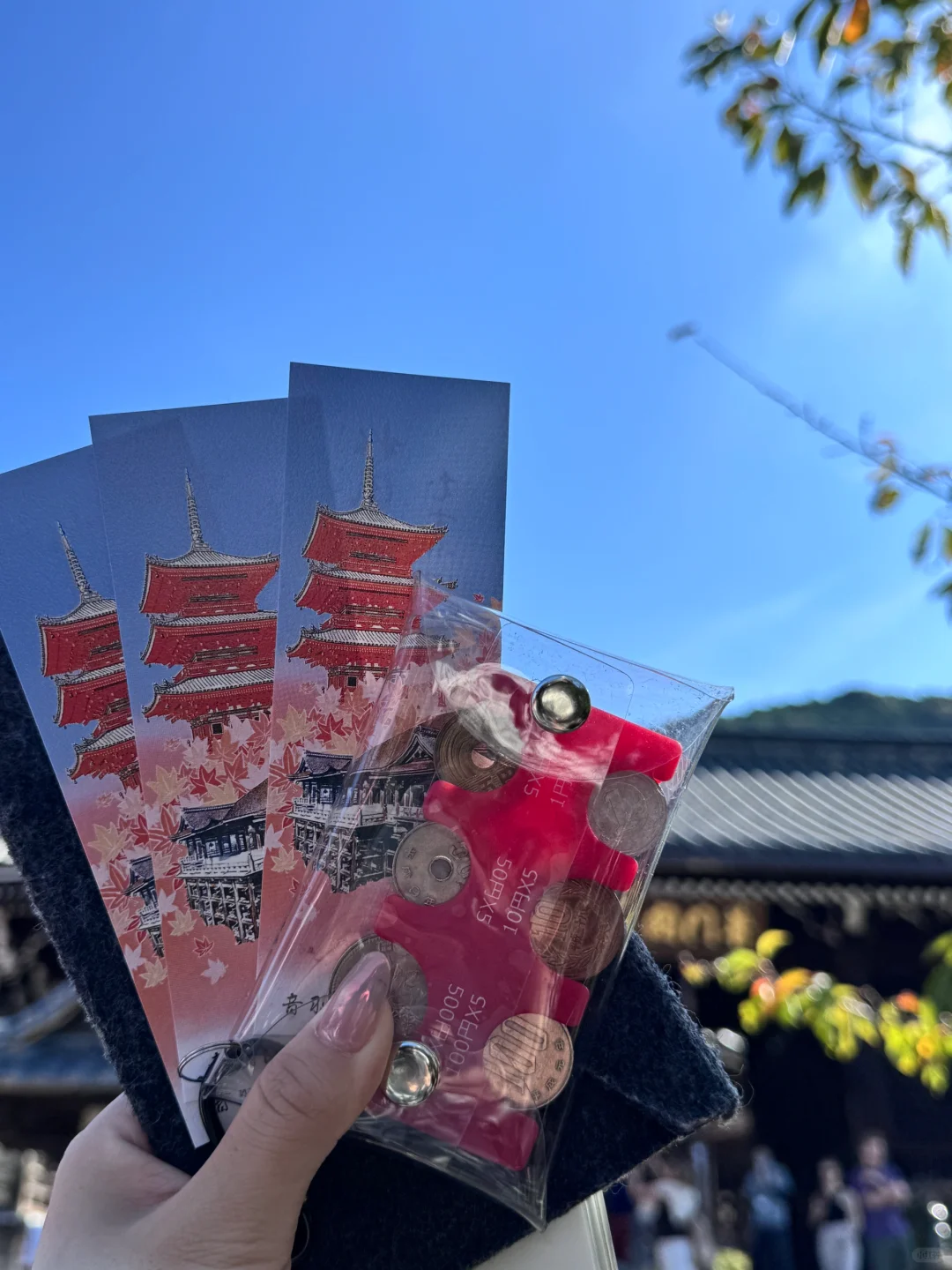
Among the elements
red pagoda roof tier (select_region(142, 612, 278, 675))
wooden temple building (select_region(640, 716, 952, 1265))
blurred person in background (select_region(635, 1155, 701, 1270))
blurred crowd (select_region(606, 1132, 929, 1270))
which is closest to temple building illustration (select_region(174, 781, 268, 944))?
red pagoda roof tier (select_region(142, 612, 278, 675))

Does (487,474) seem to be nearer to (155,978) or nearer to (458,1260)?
(155,978)

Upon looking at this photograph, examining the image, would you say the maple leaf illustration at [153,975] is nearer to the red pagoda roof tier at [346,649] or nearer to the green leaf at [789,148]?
the red pagoda roof tier at [346,649]

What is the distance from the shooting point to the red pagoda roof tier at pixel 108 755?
0.68m

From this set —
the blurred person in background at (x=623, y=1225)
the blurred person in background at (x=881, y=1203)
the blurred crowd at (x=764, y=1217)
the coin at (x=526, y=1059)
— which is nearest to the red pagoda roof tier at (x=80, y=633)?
the coin at (x=526, y=1059)

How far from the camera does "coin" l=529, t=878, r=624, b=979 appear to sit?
61 cm

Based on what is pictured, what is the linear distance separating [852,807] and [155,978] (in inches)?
260

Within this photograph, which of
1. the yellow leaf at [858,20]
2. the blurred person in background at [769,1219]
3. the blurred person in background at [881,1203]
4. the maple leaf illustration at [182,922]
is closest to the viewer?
the maple leaf illustration at [182,922]

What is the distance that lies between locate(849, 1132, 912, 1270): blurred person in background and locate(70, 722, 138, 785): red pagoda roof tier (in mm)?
5272

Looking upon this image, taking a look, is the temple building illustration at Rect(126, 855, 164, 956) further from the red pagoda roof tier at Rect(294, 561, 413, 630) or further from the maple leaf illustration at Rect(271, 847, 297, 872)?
the red pagoda roof tier at Rect(294, 561, 413, 630)

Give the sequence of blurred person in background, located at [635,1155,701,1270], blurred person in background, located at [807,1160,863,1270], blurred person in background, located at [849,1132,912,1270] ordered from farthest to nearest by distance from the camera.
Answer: blurred person in background, located at [807,1160,863,1270] → blurred person in background, located at [849,1132,912,1270] → blurred person in background, located at [635,1155,701,1270]

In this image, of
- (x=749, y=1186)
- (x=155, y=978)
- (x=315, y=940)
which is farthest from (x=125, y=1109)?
(x=749, y=1186)

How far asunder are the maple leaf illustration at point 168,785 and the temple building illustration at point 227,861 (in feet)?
0.05

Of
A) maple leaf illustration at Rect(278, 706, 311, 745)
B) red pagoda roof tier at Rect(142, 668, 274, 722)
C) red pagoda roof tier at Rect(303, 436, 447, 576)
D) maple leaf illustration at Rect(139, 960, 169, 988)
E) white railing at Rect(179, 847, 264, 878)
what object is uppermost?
red pagoda roof tier at Rect(303, 436, 447, 576)

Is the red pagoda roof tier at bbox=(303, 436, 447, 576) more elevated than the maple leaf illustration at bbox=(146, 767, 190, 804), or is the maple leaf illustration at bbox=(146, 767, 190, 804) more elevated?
the red pagoda roof tier at bbox=(303, 436, 447, 576)
